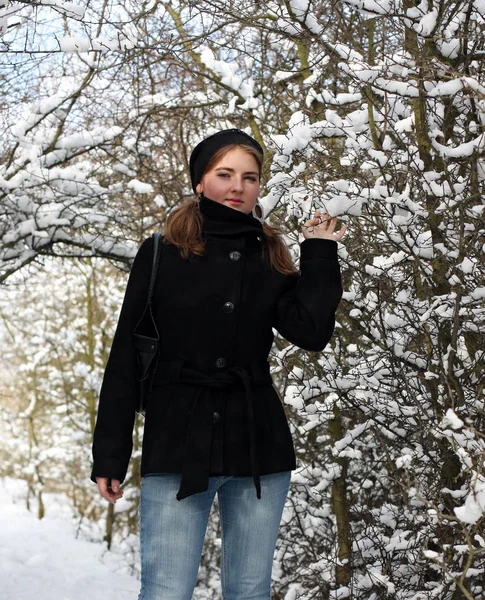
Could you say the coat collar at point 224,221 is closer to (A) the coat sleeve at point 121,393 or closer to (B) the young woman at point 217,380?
(B) the young woman at point 217,380

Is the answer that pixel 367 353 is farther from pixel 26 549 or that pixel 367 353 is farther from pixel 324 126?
pixel 26 549

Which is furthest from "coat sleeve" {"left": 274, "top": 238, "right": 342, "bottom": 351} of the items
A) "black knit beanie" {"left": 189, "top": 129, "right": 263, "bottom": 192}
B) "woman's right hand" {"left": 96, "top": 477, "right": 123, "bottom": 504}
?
"woman's right hand" {"left": 96, "top": 477, "right": 123, "bottom": 504}

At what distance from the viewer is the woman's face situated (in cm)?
254

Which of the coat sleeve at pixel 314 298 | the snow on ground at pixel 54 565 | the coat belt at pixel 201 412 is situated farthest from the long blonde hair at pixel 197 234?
the snow on ground at pixel 54 565

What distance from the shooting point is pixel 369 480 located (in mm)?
5262

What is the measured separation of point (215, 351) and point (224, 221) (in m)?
0.40

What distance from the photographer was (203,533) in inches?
93.7

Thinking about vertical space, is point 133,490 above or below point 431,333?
below

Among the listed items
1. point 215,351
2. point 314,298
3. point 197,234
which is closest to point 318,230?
point 314,298

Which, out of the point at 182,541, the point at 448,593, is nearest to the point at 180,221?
the point at 182,541

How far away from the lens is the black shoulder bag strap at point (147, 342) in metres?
2.44

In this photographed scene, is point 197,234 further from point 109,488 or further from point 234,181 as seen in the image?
point 109,488

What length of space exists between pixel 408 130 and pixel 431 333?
79cm

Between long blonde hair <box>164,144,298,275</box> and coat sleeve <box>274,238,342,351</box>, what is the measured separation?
11 centimetres
